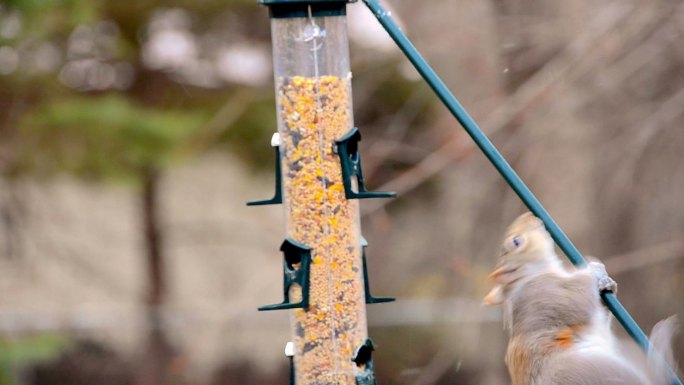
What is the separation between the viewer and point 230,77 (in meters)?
9.84

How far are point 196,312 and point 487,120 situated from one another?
3.77 meters

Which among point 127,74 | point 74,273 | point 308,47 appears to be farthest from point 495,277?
point 74,273

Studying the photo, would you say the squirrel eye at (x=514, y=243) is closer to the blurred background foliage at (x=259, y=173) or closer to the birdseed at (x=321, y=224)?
the birdseed at (x=321, y=224)

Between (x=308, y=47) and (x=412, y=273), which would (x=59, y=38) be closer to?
(x=412, y=273)

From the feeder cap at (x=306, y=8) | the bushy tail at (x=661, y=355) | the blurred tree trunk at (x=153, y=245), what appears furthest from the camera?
the blurred tree trunk at (x=153, y=245)

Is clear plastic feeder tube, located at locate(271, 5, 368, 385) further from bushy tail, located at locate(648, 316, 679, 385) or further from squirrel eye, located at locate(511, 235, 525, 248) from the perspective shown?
bushy tail, located at locate(648, 316, 679, 385)

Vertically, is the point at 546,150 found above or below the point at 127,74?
below

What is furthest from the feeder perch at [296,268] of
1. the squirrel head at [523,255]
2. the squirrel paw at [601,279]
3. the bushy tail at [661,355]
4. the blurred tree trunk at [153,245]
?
the blurred tree trunk at [153,245]

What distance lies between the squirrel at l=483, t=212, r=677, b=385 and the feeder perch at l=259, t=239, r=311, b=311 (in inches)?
20.1

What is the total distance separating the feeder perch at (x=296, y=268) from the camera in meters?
2.92

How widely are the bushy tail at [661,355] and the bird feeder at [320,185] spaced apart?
761mm

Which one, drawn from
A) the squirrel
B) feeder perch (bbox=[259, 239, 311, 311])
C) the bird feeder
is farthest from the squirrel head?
feeder perch (bbox=[259, 239, 311, 311])

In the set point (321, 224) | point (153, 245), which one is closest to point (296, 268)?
point (321, 224)

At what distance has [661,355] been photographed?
2576 millimetres
